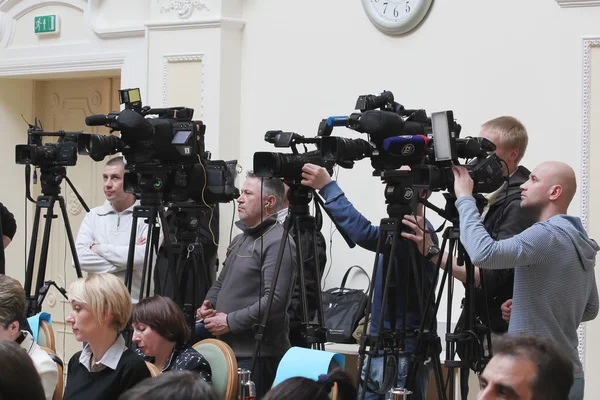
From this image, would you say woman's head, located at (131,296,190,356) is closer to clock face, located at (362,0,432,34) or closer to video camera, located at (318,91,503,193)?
video camera, located at (318,91,503,193)

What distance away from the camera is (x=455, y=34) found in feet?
17.2

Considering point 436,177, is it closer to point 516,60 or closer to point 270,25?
point 516,60

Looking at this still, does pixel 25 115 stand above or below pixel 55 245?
above

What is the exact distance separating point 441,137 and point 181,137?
1464 millimetres

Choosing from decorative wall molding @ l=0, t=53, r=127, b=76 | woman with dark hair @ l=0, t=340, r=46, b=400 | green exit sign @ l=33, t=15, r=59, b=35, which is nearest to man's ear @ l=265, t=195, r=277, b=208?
woman with dark hair @ l=0, t=340, r=46, b=400

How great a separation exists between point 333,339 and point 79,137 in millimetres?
1586

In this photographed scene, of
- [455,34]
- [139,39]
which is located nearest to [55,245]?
[139,39]

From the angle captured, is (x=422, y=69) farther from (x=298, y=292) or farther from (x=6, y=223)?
(x=6, y=223)

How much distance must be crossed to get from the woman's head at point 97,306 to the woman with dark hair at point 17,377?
1112mm

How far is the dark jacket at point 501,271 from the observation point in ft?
11.9

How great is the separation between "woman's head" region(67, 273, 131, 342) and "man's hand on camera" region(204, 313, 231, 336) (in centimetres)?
86

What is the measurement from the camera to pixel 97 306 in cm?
327

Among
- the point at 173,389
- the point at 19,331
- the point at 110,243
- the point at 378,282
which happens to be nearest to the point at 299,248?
the point at 378,282

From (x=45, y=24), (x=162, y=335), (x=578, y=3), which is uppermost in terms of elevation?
(x=45, y=24)
